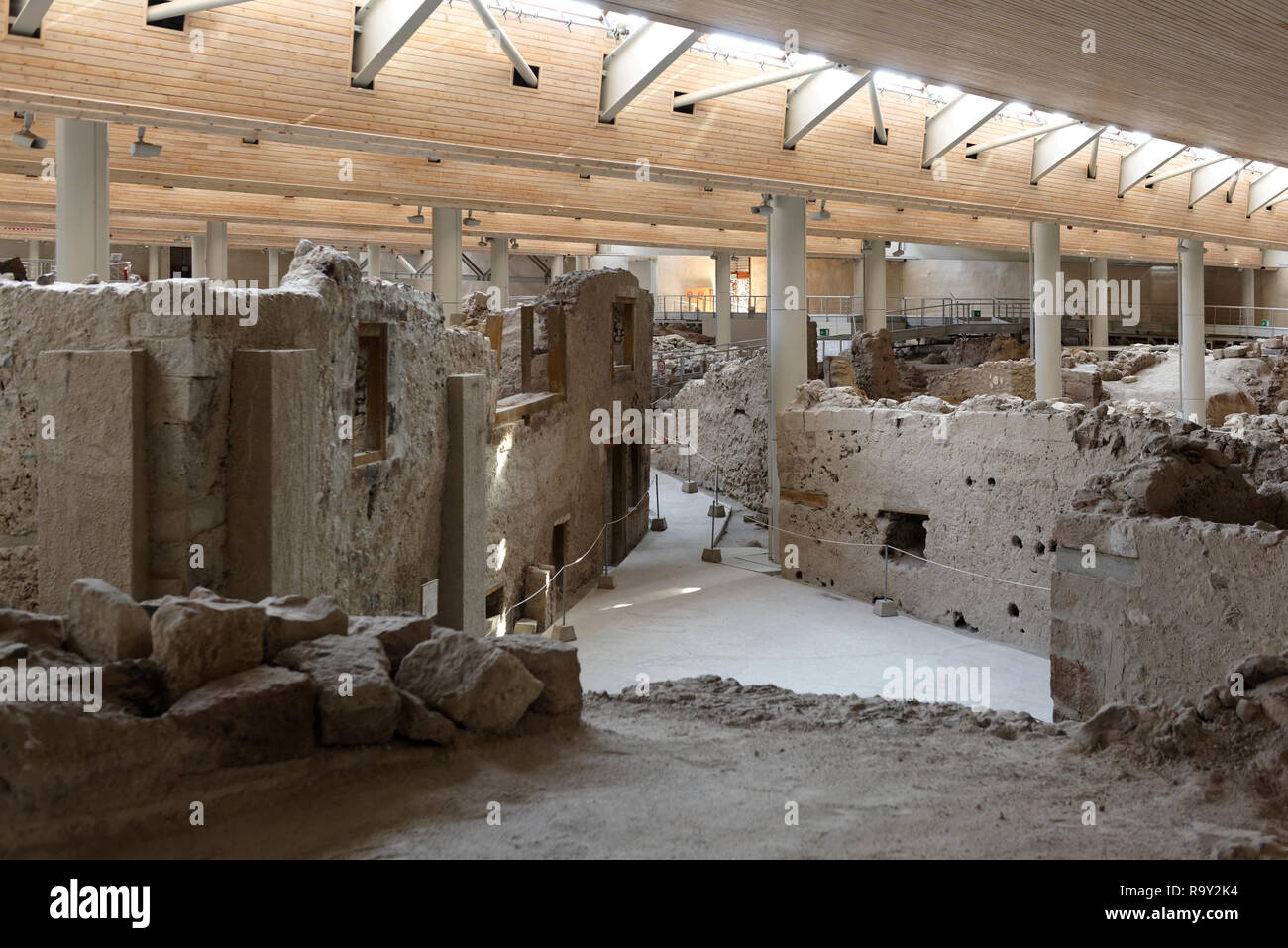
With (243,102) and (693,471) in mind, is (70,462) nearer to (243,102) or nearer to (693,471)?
(243,102)

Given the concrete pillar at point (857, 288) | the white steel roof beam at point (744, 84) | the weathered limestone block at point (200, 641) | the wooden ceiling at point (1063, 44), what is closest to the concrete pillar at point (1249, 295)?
the concrete pillar at point (857, 288)

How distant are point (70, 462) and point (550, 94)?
7.62m

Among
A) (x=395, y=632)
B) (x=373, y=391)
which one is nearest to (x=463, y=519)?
(x=373, y=391)

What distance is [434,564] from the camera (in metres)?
9.78

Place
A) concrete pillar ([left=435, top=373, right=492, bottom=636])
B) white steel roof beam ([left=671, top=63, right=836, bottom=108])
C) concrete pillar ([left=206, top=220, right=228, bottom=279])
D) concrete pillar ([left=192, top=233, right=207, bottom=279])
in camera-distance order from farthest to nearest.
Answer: concrete pillar ([left=192, top=233, right=207, bottom=279]), concrete pillar ([left=206, top=220, right=228, bottom=279]), white steel roof beam ([left=671, top=63, right=836, bottom=108]), concrete pillar ([left=435, top=373, right=492, bottom=636])

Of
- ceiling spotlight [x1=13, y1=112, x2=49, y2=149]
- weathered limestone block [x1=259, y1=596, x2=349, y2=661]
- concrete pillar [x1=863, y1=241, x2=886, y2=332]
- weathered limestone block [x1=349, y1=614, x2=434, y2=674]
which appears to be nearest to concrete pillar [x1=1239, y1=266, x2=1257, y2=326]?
concrete pillar [x1=863, y1=241, x2=886, y2=332]

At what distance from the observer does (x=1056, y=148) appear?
1758 cm

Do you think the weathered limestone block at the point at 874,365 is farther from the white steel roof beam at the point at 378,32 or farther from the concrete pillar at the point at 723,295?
the white steel roof beam at the point at 378,32

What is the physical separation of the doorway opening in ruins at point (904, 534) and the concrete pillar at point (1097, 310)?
65.3ft

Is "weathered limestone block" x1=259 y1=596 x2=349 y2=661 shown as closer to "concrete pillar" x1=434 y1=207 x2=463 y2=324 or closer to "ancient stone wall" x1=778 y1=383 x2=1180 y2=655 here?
"ancient stone wall" x1=778 y1=383 x2=1180 y2=655

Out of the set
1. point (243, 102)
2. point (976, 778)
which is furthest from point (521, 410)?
point (976, 778)

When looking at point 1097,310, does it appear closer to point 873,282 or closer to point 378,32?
point 873,282

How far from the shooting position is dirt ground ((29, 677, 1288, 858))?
3.23 metres

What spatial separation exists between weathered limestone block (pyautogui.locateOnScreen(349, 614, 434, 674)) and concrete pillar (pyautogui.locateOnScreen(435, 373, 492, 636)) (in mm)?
5035
